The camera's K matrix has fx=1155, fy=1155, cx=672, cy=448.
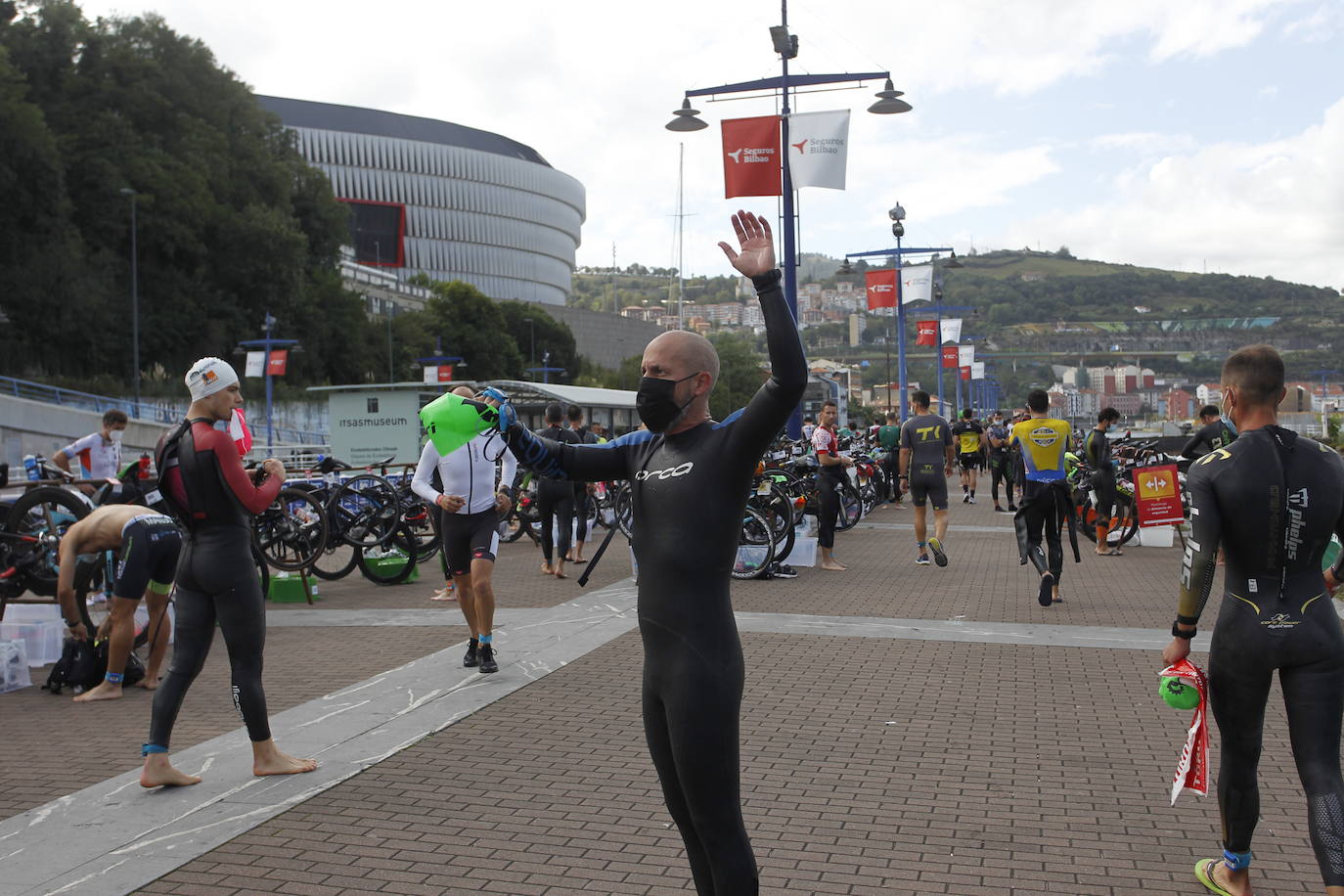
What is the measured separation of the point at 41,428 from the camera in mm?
37469

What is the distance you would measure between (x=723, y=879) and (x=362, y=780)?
2.86 m

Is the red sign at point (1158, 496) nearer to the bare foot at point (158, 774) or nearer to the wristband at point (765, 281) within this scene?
the bare foot at point (158, 774)

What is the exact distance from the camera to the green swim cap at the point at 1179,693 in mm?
3842

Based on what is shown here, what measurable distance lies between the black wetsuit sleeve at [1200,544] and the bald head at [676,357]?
173 cm

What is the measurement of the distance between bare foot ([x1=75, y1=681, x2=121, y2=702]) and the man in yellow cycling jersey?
7371 millimetres

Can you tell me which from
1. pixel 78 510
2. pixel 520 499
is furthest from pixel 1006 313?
pixel 78 510

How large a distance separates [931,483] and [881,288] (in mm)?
15963

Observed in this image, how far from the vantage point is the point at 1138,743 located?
230 inches

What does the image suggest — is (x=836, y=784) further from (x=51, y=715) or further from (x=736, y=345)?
(x=736, y=345)

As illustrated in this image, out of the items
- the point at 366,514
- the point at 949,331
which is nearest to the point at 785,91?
the point at 366,514

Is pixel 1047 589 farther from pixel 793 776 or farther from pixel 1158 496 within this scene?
pixel 1158 496

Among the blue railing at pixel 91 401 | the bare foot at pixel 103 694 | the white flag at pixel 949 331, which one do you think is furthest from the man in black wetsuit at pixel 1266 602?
the blue railing at pixel 91 401

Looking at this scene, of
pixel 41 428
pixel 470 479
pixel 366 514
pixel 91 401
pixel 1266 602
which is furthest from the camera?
pixel 91 401

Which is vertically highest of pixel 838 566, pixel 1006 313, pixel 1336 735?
pixel 1006 313
